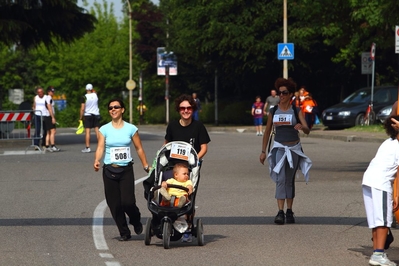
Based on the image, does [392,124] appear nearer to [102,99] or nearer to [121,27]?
[102,99]

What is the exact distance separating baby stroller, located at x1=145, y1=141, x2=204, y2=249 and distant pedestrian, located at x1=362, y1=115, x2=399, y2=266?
2005mm

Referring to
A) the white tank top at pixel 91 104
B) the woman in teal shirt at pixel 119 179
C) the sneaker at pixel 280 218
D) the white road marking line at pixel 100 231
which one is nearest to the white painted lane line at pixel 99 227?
the white road marking line at pixel 100 231

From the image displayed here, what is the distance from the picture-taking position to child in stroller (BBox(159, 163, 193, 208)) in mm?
9930

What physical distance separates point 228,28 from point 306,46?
3635 mm

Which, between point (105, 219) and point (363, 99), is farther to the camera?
point (363, 99)

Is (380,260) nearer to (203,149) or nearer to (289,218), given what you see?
(203,149)

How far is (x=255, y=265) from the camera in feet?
28.9

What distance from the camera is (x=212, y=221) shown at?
1207cm

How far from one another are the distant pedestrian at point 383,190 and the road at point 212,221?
0.41 m

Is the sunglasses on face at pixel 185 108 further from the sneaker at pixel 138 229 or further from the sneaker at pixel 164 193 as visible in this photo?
the sneaker at pixel 138 229

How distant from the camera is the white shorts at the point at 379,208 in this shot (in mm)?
8578

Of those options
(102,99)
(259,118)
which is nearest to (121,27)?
(102,99)

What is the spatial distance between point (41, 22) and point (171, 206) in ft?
70.8

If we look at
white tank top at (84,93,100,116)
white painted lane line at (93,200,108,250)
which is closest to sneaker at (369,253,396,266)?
white painted lane line at (93,200,108,250)
